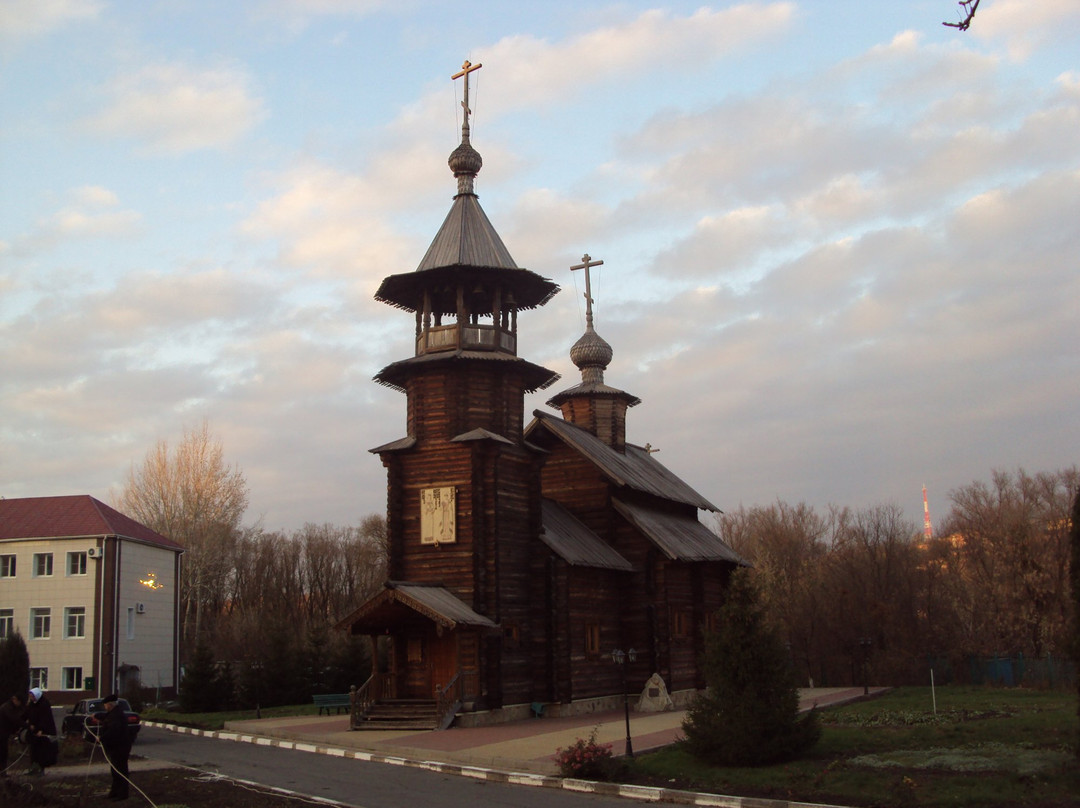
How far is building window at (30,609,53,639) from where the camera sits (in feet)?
131

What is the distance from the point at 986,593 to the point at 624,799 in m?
33.0

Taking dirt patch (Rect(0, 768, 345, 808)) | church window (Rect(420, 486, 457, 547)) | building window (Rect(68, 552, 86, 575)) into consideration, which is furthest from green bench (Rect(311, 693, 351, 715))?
building window (Rect(68, 552, 86, 575))

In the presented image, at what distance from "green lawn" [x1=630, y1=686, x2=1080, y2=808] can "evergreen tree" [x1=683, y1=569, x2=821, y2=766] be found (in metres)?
0.31


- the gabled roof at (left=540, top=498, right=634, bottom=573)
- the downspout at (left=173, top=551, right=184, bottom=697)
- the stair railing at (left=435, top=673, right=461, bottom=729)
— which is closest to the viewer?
the stair railing at (left=435, top=673, right=461, bottom=729)

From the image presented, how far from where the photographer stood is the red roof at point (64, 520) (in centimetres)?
4088

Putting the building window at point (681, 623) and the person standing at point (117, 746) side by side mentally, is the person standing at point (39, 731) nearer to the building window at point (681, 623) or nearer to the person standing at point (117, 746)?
the person standing at point (117, 746)

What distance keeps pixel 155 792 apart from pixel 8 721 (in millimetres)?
2779

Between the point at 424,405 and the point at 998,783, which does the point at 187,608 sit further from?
the point at 998,783

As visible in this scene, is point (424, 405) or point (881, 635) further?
point (881, 635)

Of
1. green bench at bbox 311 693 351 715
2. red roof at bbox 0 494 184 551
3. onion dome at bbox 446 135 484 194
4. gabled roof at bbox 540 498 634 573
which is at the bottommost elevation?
green bench at bbox 311 693 351 715

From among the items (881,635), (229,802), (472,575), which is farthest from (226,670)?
(881,635)

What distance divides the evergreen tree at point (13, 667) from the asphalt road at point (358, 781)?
3.35 metres

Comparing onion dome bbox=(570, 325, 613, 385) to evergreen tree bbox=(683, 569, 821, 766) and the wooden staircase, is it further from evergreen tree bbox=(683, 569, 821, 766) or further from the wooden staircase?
evergreen tree bbox=(683, 569, 821, 766)

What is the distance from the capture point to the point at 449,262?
1063 inches
